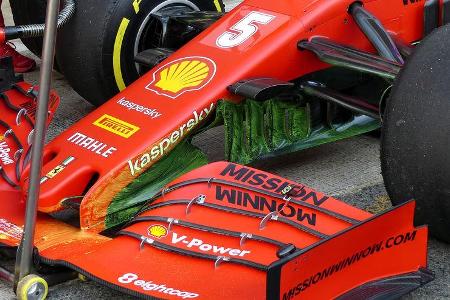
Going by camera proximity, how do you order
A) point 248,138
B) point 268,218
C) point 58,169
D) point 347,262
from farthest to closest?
1. point 248,138
2. point 58,169
3. point 268,218
4. point 347,262

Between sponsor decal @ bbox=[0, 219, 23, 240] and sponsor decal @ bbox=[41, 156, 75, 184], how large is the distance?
221 millimetres

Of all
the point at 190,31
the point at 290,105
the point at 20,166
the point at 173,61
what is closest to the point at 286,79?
the point at 290,105

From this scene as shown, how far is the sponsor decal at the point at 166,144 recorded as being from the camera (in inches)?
119

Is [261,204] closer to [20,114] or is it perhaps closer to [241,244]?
[241,244]

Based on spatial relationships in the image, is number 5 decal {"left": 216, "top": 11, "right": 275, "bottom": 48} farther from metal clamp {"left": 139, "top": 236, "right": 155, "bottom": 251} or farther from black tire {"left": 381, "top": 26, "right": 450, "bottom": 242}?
metal clamp {"left": 139, "top": 236, "right": 155, "bottom": 251}

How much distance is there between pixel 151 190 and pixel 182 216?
1.28ft

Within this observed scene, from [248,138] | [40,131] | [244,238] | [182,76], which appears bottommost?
[248,138]

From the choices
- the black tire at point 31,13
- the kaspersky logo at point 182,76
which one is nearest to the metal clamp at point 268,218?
the kaspersky logo at point 182,76

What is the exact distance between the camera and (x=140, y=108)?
3.27 meters

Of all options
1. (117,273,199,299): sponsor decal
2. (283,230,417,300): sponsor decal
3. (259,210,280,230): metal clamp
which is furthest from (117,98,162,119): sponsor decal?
(283,230,417,300): sponsor decal

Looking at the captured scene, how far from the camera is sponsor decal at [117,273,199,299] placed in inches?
94.9

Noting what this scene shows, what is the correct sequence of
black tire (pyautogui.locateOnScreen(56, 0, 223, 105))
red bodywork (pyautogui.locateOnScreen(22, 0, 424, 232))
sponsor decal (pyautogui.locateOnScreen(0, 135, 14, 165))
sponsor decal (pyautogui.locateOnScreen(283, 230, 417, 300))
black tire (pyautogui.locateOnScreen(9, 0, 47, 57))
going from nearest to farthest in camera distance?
sponsor decal (pyautogui.locateOnScreen(283, 230, 417, 300))
red bodywork (pyautogui.locateOnScreen(22, 0, 424, 232))
sponsor decal (pyautogui.locateOnScreen(0, 135, 14, 165))
black tire (pyautogui.locateOnScreen(56, 0, 223, 105))
black tire (pyautogui.locateOnScreen(9, 0, 47, 57))

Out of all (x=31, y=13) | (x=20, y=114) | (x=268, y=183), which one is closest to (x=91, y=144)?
(x=20, y=114)

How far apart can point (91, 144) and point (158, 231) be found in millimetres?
585
